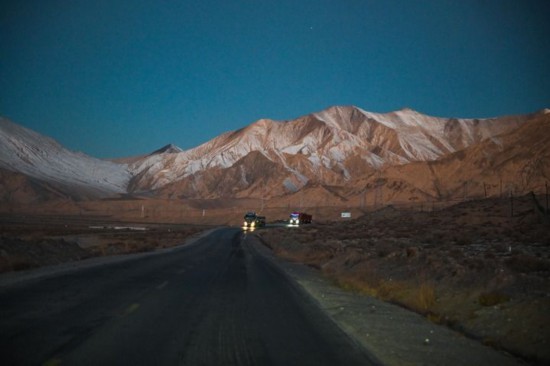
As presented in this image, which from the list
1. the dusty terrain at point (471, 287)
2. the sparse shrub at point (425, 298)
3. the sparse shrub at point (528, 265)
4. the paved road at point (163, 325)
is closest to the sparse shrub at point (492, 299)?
the dusty terrain at point (471, 287)

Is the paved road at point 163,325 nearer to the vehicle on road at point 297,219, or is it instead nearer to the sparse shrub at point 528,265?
the sparse shrub at point 528,265

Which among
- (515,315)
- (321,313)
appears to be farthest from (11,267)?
(515,315)

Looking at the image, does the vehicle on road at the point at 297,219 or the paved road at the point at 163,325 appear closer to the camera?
the paved road at the point at 163,325

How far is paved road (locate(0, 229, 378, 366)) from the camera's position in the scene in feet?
27.7

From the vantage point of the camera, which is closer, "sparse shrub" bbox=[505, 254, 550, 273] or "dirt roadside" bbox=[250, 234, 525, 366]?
"dirt roadside" bbox=[250, 234, 525, 366]

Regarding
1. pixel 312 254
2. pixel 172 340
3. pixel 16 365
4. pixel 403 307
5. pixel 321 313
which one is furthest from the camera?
pixel 312 254

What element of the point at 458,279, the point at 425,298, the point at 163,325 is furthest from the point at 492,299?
the point at 163,325

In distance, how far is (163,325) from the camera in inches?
424

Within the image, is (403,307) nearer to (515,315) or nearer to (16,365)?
(515,315)

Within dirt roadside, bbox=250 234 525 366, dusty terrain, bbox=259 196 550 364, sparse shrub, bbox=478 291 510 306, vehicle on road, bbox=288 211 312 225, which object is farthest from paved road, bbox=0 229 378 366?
vehicle on road, bbox=288 211 312 225

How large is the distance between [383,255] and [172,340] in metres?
16.4

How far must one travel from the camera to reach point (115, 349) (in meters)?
8.68

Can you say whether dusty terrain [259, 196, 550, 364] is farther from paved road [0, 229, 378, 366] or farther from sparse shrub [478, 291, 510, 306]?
paved road [0, 229, 378, 366]

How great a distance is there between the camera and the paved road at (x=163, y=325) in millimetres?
8430
